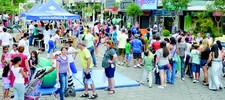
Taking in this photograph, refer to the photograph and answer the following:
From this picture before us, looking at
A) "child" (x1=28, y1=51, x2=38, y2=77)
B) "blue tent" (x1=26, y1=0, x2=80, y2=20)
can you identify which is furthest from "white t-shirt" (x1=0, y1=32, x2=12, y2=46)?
"child" (x1=28, y1=51, x2=38, y2=77)

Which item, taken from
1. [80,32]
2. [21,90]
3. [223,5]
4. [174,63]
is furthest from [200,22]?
[21,90]

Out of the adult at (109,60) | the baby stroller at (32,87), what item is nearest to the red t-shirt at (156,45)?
the adult at (109,60)

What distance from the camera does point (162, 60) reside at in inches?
478

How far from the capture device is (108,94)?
11320 mm

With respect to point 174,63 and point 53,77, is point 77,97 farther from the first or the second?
point 174,63

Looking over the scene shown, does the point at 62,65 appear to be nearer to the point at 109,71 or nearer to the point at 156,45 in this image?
the point at 109,71

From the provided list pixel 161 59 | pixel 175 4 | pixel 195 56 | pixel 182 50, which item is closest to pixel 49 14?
pixel 182 50

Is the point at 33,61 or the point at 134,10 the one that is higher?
the point at 33,61

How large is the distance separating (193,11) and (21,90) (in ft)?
95.4

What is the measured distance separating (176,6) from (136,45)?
1900 cm

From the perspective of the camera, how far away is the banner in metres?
38.6

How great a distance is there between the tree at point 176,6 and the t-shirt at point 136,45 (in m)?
18.3

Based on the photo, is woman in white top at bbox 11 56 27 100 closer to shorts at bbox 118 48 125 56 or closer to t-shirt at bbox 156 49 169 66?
t-shirt at bbox 156 49 169 66

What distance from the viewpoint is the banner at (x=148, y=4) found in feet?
127
